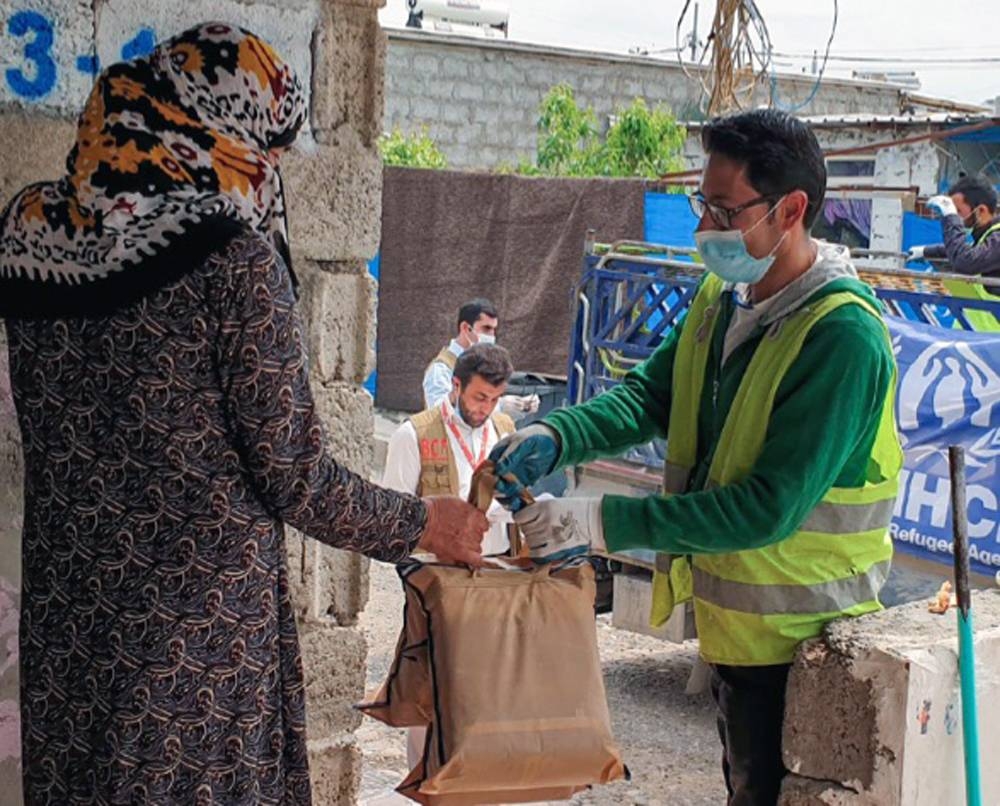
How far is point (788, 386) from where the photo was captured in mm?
2736

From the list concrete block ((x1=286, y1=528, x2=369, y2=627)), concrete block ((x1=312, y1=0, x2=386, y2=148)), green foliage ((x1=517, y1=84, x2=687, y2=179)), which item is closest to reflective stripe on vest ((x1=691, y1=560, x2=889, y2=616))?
concrete block ((x1=286, y1=528, x2=369, y2=627))

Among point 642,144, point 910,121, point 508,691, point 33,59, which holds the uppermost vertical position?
point 910,121

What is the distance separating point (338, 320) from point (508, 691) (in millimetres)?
1359

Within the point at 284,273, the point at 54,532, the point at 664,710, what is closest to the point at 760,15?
the point at 284,273

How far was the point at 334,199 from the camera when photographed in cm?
363

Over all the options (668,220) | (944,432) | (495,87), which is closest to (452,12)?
(495,87)

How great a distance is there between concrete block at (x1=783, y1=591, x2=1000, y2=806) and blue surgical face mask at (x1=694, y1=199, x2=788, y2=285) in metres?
0.76

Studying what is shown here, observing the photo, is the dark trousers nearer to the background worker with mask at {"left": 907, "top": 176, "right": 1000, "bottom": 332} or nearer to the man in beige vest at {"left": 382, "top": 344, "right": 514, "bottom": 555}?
the man in beige vest at {"left": 382, "top": 344, "right": 514, "bottom": 555}

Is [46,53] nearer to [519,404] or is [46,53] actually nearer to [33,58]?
[33,58]

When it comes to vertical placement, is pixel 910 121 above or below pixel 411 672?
above

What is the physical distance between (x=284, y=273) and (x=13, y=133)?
3.58 ft

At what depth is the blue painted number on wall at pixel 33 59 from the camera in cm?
308

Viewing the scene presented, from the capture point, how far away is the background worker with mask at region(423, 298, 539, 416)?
290 inches

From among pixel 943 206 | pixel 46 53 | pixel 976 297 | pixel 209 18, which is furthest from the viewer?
pixel 943 206
